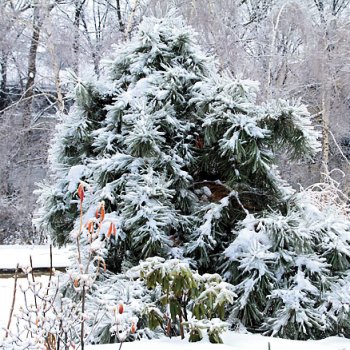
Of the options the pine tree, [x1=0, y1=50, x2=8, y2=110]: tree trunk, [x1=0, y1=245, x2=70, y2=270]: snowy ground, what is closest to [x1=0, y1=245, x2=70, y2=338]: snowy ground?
[x1=0, y1=245, x2=70, y2=270]: snowy ground

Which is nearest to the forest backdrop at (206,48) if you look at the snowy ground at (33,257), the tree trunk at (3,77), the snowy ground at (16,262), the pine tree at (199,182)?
the tree trunk at (3,77)

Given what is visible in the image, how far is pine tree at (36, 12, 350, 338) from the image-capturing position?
2740 millimetres

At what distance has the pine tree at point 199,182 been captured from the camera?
8.99 ft

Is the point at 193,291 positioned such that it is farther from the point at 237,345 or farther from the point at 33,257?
the point at 33,257

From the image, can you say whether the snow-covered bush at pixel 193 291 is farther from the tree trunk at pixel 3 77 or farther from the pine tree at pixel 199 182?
the tree trunk at pixel 3 77

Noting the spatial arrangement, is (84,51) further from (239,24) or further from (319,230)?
(319,230)

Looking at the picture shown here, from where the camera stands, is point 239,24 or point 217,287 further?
point 239,24

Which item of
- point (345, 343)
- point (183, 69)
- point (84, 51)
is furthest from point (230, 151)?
point (84, 51)

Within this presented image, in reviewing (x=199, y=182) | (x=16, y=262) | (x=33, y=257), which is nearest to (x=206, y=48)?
(x=33, y=257)

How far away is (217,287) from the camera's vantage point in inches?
87.1

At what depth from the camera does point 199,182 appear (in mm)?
3246

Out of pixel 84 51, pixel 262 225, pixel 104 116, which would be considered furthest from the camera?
pixel 84 51

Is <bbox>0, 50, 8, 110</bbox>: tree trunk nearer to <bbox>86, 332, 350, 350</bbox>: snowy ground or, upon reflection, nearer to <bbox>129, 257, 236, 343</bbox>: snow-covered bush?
<bbox>129, 257, 236, 343</bbox>: snow-covered bush

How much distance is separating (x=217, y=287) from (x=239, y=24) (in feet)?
36.6
